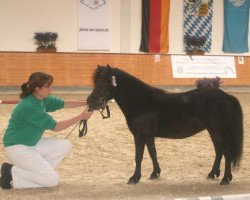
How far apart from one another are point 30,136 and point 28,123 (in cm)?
16

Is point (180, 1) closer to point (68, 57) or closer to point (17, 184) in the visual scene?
point (68, 57)

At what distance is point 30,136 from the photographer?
15.6ft

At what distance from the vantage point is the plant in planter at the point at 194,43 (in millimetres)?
18219

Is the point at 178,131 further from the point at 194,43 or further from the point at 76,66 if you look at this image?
the point at 194,43

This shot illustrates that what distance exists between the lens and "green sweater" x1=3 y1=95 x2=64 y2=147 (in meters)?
4.61

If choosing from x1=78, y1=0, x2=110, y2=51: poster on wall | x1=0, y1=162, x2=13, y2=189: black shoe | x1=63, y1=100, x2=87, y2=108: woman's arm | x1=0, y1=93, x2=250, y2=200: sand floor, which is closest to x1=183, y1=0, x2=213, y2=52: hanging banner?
x1=78, y1=0, x2=110, y2=51: poster on wall

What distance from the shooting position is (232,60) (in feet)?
48.5

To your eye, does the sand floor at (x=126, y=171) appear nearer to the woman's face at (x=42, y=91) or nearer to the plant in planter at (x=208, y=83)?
the woman's face at (x=42, y=91)

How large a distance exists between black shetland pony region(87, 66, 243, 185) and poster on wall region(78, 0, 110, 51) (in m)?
13.6

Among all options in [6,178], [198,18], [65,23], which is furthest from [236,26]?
[6,178]

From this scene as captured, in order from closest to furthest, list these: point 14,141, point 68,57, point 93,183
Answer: point 14,141
point 93,183
point 68,57

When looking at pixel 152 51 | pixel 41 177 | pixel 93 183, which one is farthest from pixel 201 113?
pixel 152 51

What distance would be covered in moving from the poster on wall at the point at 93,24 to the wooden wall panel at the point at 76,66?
4.06 meters

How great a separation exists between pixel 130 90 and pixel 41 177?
1.42 m
